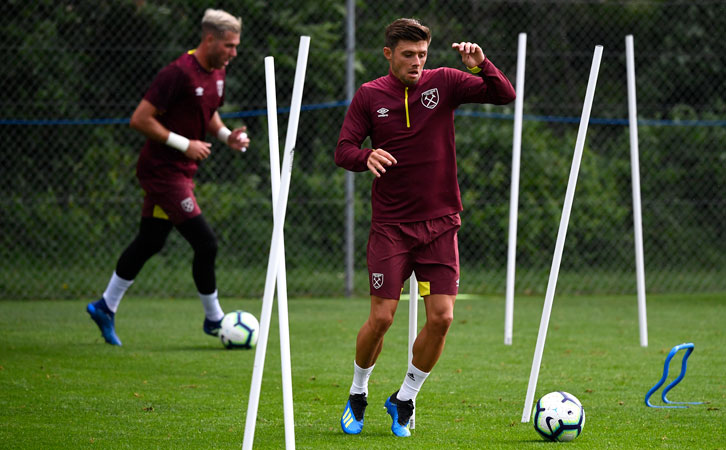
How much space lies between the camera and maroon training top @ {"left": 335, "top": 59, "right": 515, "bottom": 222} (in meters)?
4.16

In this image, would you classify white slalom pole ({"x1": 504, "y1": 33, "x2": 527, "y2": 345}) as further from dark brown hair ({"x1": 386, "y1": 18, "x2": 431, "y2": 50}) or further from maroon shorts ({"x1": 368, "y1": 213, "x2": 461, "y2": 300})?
dark brown hair ({"x1": 386, "y1": 18, "x2": 431, "y2": 50})

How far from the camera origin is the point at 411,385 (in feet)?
13.2

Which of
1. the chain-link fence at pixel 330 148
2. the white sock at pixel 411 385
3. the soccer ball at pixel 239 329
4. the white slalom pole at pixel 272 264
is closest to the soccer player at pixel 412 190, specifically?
the white sock at pixel 411 385

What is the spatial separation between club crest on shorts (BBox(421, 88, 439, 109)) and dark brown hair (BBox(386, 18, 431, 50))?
0.77 feet

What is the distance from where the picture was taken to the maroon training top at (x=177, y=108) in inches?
247

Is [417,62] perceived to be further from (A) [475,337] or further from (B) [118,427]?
(A) [475,337]

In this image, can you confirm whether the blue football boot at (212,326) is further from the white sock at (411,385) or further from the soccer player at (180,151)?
the white sock at (411,385)

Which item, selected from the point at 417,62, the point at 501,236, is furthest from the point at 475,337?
the point at 501,236

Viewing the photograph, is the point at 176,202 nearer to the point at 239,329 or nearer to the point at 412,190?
the point at 239,329

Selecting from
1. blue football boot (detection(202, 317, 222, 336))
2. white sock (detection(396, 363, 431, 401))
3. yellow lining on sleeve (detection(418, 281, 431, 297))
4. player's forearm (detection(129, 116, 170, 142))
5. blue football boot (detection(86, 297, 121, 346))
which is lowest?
blue football boot (detection(86, 297, 121, 346))

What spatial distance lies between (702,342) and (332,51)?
5.46m

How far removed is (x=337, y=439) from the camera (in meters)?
3.86

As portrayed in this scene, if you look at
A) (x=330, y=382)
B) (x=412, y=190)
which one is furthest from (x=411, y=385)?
(x=330, y=382)

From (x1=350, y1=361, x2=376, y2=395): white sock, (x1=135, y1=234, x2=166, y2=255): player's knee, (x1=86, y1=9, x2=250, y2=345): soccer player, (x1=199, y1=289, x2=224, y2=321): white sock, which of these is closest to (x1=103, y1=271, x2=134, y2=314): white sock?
(x1=86, y1=9, x2=250, y2=345): soccer player
